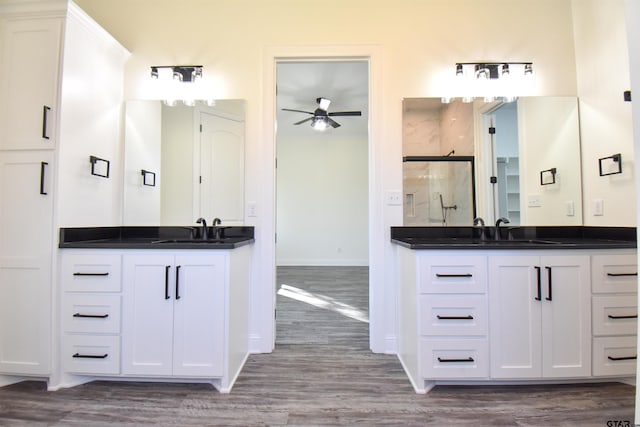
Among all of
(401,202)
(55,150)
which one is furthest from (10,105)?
(401,202)

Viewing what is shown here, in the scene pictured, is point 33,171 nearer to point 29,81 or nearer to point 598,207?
point 29,81

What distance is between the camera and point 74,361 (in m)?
1.68

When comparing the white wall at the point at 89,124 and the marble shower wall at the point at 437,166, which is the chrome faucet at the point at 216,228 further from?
the marble shower wall at the point at 437,166

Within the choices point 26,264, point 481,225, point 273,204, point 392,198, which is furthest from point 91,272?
point 481,225

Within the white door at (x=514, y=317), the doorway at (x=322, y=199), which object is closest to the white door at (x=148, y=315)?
the white door at (x=514, y=317)

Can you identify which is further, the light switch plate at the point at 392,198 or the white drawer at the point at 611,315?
the light switch plate at the point at 392,198

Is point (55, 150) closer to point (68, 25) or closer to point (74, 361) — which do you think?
point (68, 25)

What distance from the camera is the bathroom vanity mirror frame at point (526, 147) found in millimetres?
2164

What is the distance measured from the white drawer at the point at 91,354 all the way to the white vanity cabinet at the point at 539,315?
223 cm

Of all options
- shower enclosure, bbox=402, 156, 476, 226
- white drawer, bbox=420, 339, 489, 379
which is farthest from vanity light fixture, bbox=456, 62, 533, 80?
white drawer, bbox=420, 339, 489, 379

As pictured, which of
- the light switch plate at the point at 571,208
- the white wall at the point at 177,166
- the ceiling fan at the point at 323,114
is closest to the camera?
the light switch plate at the point at 571,208

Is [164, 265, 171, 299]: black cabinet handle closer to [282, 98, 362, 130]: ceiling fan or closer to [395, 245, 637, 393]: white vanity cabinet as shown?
[395, 245, 637, 393]: white vanity cabinet

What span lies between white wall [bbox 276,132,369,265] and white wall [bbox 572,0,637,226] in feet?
13.2

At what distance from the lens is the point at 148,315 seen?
166 cm
